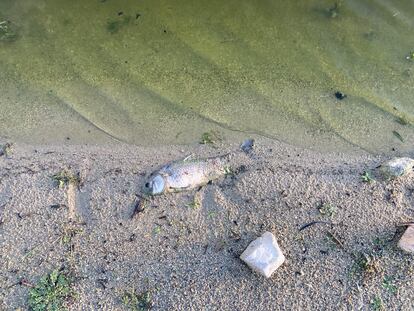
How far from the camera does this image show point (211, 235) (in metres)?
3.06

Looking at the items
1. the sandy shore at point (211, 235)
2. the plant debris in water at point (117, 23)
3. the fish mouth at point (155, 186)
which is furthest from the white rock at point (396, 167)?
the plant debris in water at point (117, 23)

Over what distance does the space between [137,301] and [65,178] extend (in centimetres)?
89

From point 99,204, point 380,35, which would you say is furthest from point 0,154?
point 380,35

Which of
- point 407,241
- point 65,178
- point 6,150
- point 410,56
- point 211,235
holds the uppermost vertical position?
point 410,56

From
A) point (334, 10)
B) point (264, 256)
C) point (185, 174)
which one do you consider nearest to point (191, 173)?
point (185, 174)

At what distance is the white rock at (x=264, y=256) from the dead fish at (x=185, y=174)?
56 centimetres

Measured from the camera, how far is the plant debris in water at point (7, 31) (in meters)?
4.11

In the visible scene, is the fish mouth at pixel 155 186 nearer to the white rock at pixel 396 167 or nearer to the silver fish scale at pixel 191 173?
the silver fish scale at pixel 191 173

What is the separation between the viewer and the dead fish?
325cm

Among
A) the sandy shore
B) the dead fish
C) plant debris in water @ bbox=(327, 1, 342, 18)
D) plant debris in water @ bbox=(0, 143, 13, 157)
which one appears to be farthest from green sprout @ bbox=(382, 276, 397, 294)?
plant debris in water @ bbox=(0, 143, 13, 157)

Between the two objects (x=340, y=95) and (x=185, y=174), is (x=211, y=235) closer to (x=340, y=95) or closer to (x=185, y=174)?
(x=185, y=174)

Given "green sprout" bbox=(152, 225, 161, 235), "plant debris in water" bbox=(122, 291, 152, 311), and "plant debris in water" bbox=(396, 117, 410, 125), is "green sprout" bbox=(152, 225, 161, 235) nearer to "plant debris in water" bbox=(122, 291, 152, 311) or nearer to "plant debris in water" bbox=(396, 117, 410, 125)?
"plant debris in water" bbox=(122, 291, 152, 311)

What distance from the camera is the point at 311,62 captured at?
3.98 m

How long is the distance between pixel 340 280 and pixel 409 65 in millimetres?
1815
